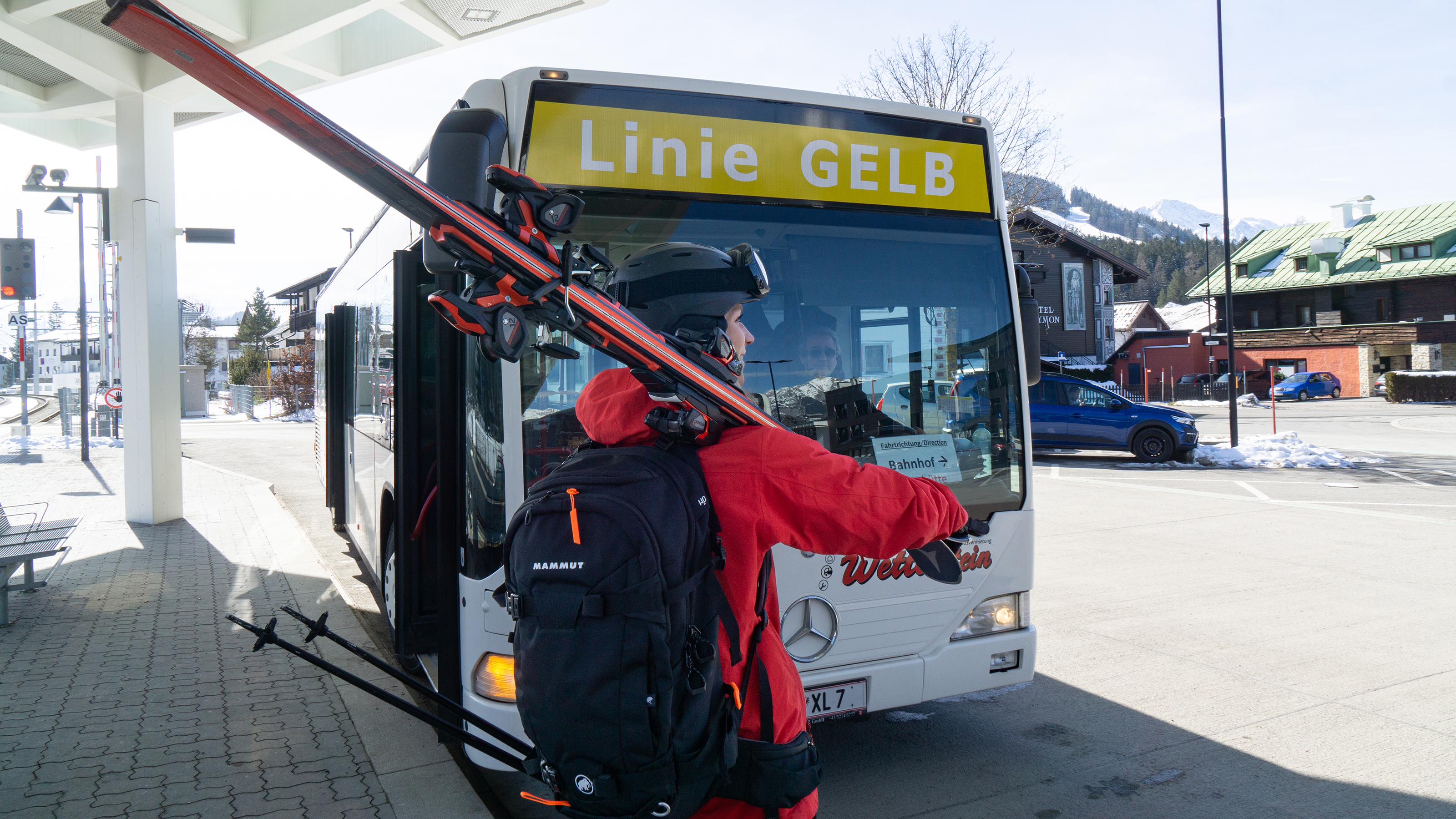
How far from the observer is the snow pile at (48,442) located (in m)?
24.6

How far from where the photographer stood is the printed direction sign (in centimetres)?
394

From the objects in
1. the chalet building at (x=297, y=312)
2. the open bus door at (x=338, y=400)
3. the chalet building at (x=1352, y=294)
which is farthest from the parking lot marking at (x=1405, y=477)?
the chalet building at (x=297, y=312)

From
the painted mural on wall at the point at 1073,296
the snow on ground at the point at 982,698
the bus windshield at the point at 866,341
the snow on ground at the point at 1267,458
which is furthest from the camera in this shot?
the painted mural on wall at the point at 1073,296

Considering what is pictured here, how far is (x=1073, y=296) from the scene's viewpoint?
47.3 m

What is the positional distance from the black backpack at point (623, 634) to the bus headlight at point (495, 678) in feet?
5.51

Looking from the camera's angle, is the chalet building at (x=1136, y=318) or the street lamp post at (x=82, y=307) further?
the chalet building at (x=1136, y=318)

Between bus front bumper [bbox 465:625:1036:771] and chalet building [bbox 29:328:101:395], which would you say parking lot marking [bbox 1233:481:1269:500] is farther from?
chalet building [bbox 29:328:101:395]

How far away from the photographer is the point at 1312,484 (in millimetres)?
14930

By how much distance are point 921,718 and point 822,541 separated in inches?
141

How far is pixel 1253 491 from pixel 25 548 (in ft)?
50.0

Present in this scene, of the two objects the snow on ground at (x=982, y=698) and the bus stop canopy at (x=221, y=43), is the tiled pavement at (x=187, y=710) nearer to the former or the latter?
the snow on ground at (x=982, y=698)

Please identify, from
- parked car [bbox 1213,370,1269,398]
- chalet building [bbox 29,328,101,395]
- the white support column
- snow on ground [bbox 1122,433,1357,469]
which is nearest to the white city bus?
the white support column

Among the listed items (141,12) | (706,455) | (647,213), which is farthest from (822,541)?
(647,213)

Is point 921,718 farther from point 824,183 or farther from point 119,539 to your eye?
point 119,539
